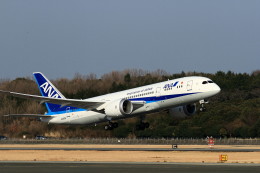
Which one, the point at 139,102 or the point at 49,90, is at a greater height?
the point at 49,90

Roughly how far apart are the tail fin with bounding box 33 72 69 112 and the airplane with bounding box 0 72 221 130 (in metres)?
1.20

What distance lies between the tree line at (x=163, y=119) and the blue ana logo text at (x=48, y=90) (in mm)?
7279

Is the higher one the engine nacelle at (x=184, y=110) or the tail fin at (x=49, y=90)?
the tail fin at (x=49, y=90)

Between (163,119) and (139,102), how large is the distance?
95.0 ft

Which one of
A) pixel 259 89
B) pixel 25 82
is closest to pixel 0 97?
pixel 25 82

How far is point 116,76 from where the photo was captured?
13612 cm

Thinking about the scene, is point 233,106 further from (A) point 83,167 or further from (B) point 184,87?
(A) point 83,167

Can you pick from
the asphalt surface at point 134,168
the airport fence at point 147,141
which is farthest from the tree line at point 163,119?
the asphalt surface at point 134,168

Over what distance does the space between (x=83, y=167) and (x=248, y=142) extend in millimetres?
44361

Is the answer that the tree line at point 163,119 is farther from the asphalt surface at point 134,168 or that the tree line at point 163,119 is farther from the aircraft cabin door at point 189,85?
the asphalt surface at point 134,168

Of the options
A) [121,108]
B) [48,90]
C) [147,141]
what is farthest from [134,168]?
[147,141]

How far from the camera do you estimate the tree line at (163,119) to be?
287 feet

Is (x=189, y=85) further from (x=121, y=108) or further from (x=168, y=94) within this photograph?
(x=121, y=108)

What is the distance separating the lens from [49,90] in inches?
3159
